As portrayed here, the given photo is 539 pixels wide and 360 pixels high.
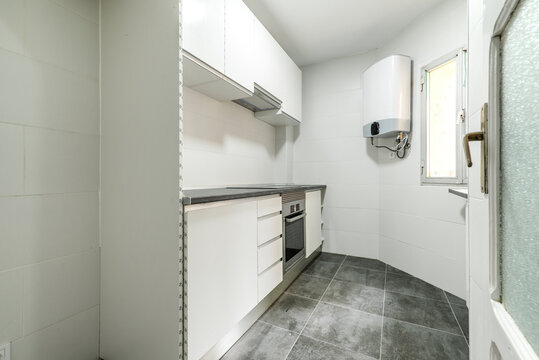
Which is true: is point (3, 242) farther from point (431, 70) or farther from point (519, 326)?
point (431, 70)

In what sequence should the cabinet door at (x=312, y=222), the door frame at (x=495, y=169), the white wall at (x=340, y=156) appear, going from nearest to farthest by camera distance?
the door frame at (x=495, y=169)
the cabinet door at (x=312, y=222)
the white wall at (x=340, y=156)

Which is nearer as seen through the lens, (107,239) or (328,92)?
(107,239)

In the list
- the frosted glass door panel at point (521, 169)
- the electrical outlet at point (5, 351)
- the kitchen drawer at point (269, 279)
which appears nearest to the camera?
the frosted glass door panel at point (521, 169)

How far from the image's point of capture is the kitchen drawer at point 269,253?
1541 mm

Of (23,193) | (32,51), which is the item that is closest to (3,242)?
(23,193)

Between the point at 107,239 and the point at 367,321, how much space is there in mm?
1694

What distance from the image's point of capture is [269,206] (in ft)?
5.41

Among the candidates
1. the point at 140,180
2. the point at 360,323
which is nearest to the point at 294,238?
the point at 360,323

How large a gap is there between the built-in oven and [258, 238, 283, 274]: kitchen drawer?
0.32 feet

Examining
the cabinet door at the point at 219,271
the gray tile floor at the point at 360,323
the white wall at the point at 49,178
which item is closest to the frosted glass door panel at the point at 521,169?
the cabinet door at the point at 219,271

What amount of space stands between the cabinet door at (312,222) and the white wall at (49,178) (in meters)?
1.76

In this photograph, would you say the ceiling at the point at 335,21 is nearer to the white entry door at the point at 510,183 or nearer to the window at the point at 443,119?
the window at the point at 443,119

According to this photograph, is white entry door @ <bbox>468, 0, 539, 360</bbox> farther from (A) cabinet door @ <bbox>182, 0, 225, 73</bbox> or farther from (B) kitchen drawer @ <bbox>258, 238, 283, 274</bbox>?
(A) cabinet door @ <bbox>182, 0, 225, 73</bbox>

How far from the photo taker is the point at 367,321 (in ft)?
5.11
